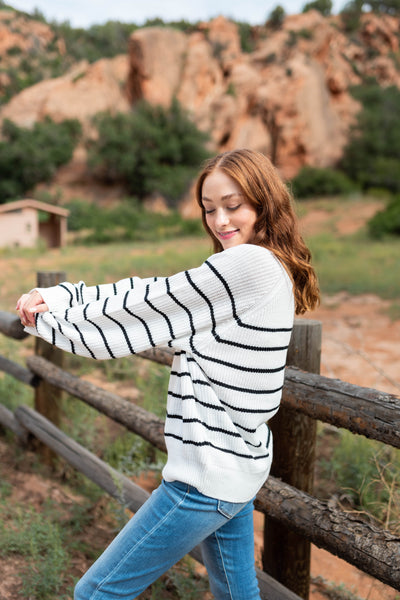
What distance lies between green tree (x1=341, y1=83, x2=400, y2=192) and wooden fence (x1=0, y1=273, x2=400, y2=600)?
3062 cm

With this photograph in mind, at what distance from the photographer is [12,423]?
3.68m

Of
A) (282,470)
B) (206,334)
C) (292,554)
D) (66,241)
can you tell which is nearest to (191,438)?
(206,334)

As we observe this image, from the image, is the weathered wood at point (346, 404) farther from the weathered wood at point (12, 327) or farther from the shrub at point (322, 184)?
the shrub at point (322, 184)

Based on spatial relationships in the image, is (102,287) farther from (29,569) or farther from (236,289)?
(29,569)

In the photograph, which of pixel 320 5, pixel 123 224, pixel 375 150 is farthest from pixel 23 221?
pixel 320 5

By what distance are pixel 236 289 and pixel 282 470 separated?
3.76ft

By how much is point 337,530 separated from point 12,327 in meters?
2.19

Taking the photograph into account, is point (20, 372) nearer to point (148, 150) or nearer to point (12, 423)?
point (12, 423)

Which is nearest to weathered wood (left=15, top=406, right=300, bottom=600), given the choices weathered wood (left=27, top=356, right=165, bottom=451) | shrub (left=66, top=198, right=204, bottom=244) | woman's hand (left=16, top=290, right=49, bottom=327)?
weathered wood (left=27, top=356, right=165, bottom=451)

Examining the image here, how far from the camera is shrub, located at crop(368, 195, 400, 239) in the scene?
651 inches

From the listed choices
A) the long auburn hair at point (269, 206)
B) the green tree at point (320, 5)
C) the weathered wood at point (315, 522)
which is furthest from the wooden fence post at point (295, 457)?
the green tree at point (320, 5)

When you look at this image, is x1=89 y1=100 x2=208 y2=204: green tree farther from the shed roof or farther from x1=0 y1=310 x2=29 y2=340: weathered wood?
x1=0 y1=310 x2=29 y2=340: weathered wood

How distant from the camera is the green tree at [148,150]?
28984mm

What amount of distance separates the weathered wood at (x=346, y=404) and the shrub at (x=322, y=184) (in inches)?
Result: 1140
